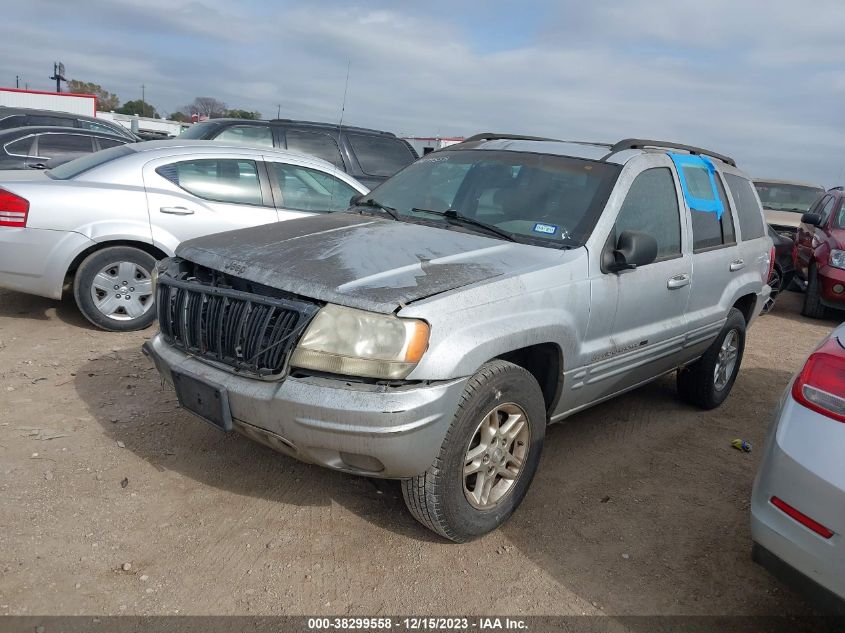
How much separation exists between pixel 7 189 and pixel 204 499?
332 cm

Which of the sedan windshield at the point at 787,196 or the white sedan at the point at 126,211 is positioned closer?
the white sedan at the point at 126,211

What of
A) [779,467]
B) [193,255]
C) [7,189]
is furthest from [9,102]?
[779,467]

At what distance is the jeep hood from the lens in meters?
2.78

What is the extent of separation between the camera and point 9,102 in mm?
29562

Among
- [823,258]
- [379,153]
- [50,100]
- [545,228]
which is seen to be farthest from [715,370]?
[50,100]

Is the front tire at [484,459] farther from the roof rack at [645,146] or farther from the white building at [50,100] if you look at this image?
the white building at [50,100]

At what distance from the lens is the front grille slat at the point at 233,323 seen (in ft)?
9.09

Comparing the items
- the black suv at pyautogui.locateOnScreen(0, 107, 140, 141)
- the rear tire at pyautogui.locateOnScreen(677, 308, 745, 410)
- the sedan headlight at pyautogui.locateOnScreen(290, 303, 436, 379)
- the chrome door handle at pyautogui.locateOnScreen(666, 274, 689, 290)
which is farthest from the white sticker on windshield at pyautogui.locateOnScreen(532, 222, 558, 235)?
the black suv at pyautogui.locateOnScreen(0, 107, 140, 141)

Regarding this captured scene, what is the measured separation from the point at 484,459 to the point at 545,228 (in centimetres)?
128

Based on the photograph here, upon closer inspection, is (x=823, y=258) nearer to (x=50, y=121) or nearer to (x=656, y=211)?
(x=656, y=211)

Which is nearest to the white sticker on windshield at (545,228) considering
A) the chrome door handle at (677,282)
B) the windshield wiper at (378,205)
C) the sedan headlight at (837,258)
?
the windshield wiper at (378,205)

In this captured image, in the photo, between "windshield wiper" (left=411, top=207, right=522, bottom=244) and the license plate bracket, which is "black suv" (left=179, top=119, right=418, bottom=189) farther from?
the license plate bracket

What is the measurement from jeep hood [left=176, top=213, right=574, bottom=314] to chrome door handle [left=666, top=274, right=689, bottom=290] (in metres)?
1.02

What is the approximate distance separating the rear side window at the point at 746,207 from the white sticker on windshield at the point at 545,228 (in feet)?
7.10
